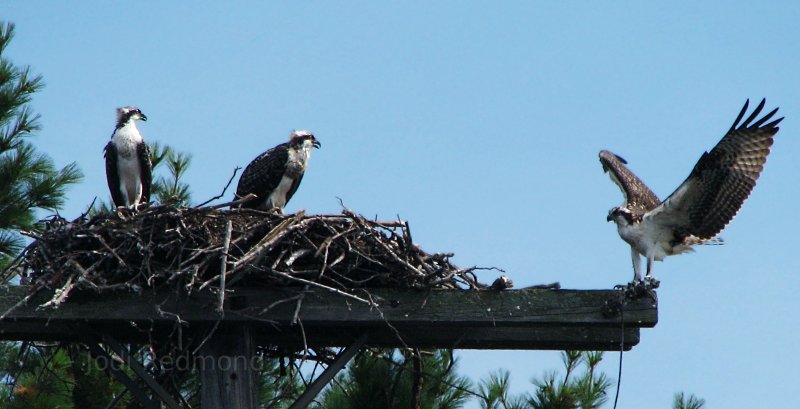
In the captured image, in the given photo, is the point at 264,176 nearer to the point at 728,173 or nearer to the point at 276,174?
the point at 276,174

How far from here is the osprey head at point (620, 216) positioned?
7.35 meters

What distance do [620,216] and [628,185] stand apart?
72 centimetres

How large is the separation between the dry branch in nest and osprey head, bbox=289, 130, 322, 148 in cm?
237

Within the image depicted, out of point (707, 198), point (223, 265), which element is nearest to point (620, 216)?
point (707, 198)

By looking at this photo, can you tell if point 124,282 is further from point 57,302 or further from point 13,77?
point 13,77

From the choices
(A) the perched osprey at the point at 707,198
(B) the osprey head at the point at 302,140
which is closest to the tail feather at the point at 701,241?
(A) the perched osprey at the point at 707,198

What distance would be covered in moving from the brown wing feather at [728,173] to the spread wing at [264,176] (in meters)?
2.61

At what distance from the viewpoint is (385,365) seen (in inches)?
297

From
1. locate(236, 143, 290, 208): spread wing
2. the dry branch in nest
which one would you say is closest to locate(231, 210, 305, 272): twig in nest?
the dry branch in nest

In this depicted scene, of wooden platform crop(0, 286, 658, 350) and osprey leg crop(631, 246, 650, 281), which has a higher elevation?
osprey leg crop(631, 246, 650, 281)

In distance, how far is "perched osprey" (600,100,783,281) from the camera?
7.09 metres

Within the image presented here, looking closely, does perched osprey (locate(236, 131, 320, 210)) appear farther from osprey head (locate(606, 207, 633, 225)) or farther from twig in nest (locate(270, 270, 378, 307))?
twig in nest (locate(270, 270, 378, 307))

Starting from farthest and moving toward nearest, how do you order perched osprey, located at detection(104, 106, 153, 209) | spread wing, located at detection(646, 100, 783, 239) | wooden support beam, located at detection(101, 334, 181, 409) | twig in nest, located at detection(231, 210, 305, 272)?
perched osprey, located at detection(104, 106, 153, 209), spread wing, located at detection(646, 100, 783, 239), twig in nest, located at detection(231, 210, 305, 272), wooden support beam, located at detection(101, 334, 181, 409)

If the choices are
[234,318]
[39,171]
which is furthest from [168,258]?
[39,171]
